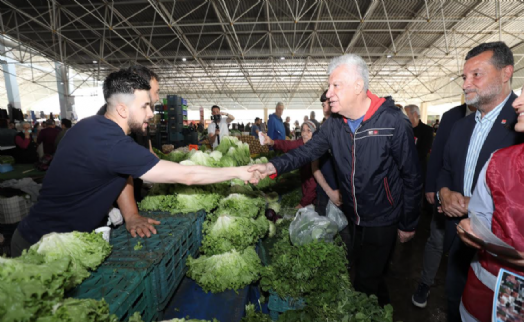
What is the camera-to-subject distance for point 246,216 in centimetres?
296

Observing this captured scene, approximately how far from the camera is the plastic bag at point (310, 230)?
271 cm

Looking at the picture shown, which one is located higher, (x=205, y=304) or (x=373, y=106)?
(x=373, y=106)

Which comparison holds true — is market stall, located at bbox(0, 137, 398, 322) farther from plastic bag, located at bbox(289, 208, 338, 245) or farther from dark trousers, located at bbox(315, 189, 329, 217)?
dark trousers, located at bbox(315, 189, 329, 217)

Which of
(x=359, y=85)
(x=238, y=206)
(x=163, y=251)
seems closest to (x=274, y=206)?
(x=238, y=206)

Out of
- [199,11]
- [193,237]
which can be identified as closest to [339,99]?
[193,237]

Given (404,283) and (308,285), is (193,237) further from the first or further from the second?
(404,283)

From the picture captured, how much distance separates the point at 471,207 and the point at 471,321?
0.73 m

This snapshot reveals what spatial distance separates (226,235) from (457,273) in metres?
2.09

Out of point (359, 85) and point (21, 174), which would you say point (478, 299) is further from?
point (21, 174)

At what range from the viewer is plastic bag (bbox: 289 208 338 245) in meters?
2.71

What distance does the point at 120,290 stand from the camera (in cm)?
141

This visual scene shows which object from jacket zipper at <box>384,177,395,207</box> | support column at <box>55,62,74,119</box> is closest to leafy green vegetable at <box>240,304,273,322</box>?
jacket zipper at <box>384,177,395,207</box>

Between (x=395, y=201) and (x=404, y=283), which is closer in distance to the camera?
(x=395, y=201)

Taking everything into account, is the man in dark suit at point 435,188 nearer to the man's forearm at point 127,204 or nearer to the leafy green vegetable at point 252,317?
the leafy green vegetable at point 252,317
